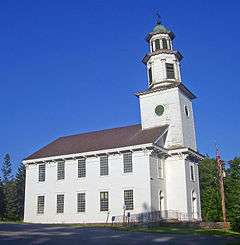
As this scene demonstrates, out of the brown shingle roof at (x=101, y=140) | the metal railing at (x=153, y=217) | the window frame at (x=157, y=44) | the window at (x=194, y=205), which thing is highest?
the window frame at (x=157, y=44)

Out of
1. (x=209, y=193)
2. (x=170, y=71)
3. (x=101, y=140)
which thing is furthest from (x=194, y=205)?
(x=209, y=193)

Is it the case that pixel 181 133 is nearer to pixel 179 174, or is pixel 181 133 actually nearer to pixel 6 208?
pixel 179 174

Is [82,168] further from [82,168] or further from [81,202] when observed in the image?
[81,202]

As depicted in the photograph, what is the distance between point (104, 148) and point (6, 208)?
115 ft

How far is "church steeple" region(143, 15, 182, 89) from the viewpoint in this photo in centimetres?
4409

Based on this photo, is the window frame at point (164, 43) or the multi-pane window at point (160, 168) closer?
the multi-pane window at point (160, 168)

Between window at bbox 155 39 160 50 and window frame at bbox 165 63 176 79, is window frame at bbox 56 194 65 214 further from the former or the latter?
window at bbox 155 39 160 50

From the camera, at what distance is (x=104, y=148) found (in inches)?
1550

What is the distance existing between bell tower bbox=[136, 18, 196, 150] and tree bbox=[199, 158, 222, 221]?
1402 centimetres

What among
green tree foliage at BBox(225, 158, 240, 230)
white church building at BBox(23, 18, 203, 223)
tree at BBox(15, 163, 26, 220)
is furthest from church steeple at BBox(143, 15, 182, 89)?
tree at BBox(15, 163, 26, 220)

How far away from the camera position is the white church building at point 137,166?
122 ft

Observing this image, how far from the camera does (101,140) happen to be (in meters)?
42.7

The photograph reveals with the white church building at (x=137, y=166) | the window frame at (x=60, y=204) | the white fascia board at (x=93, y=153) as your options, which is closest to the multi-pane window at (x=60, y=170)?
the white church building at (x=137, y=166)

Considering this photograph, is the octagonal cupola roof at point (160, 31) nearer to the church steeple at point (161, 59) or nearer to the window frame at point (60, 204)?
the church steeple at point (161, 59)
